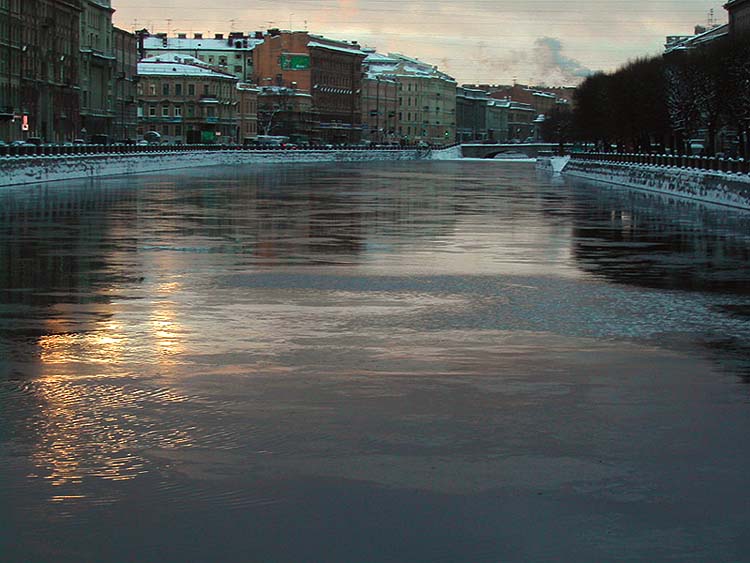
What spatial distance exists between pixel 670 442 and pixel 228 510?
9.88 feet

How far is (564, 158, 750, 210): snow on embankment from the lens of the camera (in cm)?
4316

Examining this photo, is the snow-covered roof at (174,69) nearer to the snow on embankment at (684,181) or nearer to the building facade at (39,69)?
the building facade at (39,69)

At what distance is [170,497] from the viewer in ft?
24.6

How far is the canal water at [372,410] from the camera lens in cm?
694

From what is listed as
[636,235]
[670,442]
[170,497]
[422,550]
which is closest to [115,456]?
[170,497]

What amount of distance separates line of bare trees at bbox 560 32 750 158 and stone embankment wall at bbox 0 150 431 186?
94.0ft

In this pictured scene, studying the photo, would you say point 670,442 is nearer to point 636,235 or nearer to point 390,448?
point 390,448

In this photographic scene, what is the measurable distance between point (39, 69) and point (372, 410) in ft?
331

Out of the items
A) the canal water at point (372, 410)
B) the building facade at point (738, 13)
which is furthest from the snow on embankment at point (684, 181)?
the building facade at point (738, 13)

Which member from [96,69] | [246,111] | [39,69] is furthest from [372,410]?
[246,111]

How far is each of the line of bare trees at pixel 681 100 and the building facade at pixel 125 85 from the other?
44.4 metres

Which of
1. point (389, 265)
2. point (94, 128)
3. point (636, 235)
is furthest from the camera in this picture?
point (94, 128)

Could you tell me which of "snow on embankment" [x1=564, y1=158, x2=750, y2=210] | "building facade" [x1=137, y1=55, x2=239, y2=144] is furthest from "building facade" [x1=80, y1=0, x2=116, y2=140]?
"snow on embankment" [x1=564, y1=158, x2=750, y2=210]

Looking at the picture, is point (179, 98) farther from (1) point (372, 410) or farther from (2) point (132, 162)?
(1) point (372, 410)
